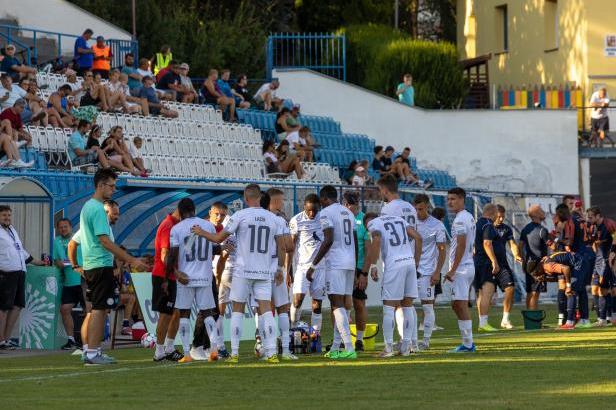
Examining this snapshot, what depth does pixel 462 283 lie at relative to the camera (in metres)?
19.2

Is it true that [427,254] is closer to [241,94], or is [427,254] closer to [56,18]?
[241,94]

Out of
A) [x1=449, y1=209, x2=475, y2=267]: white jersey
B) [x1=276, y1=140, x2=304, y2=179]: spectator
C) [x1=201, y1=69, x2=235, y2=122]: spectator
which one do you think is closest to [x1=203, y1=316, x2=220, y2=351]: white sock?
[x1=449, y1=209, x2=475, y2=267]: white jersey

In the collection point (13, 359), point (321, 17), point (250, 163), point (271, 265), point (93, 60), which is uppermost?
point (321, 17)

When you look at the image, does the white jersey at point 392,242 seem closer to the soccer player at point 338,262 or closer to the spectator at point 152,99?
the soccer player at point 338,262

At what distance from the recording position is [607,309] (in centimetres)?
2548

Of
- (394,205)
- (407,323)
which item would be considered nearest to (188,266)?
(394,205)

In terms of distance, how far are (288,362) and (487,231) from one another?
7.67 metres

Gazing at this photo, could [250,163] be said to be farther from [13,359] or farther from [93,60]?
[13,359]

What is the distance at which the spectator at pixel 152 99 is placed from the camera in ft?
116

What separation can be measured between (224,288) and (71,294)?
3473mm

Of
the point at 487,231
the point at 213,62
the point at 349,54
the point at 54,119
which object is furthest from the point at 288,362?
the point at 349,54

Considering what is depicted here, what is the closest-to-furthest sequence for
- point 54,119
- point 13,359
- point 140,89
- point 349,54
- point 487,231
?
point 13,359, point 487,231, point 54,119, point 140,89, point 349,54

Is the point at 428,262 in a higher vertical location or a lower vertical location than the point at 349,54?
lower

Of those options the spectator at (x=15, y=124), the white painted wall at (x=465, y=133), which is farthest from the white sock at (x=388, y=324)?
the white painted wall at (x=465, y=133)
